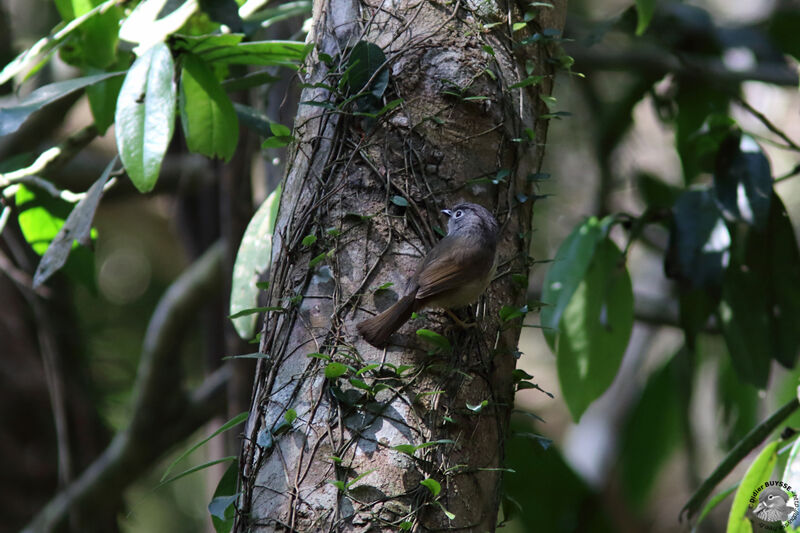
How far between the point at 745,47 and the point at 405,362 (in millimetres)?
2951

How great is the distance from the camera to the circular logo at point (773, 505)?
1.94 m

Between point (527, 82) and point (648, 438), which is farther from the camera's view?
point (648, 438)

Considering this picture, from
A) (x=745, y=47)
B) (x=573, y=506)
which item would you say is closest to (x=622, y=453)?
(x=573, y=506)

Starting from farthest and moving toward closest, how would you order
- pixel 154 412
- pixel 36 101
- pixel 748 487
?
pixel 154 412
pixel 36 101
pixel 748 487

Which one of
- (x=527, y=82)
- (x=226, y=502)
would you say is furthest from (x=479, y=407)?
(x=527, y=82)

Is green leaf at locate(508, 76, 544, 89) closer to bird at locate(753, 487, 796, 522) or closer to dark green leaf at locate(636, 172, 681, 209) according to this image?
bird at locate(753, 487, 796, 522)

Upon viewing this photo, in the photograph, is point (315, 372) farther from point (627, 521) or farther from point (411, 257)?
point (627, 521)

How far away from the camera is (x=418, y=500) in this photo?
5.38 feet

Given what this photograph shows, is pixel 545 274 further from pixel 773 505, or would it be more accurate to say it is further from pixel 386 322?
pixel 386 322

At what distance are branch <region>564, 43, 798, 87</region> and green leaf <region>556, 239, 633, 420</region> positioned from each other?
113 centimetres

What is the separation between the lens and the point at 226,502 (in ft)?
5.78

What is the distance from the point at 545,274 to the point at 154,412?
2.10m

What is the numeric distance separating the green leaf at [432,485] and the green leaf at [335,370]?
0.28m

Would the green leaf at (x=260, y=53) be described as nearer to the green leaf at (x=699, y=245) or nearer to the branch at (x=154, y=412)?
the green leaf at (x=699, y=245)
